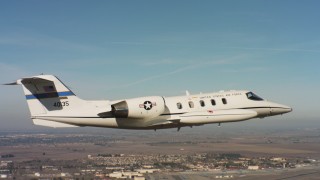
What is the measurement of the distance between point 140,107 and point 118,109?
1564 mm

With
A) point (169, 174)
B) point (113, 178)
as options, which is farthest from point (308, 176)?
point (113, 178)

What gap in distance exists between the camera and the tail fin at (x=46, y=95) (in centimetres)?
2628

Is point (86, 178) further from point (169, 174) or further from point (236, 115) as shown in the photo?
point (236, 115)

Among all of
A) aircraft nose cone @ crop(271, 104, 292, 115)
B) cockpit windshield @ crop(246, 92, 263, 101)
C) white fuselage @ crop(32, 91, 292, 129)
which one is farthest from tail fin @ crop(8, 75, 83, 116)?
aircraft nose cone @ crop(271, 104, 292, 115)

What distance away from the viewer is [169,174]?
103938 millimetres

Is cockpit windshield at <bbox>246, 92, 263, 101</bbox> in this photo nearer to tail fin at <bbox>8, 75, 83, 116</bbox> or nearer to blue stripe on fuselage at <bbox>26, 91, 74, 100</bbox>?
tail fin at <bbox>8, 75, 83, 116</bbox>

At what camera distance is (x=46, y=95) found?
87.7ft

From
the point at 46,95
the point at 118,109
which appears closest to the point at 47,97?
the point at 46,95

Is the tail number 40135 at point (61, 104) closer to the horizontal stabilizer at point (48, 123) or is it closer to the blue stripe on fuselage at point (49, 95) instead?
the blue stripe on fuselage at point (49, 95)

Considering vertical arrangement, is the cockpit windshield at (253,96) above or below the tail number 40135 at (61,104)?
above

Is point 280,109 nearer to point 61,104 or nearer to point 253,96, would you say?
point 253,96

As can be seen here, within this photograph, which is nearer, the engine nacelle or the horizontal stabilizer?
the engine nacelle

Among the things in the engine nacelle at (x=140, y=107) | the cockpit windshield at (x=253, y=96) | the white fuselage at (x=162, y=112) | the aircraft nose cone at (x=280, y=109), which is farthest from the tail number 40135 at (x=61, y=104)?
the aircraft nose cone at (x=280, y=109)

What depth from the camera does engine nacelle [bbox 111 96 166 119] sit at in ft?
84.8
